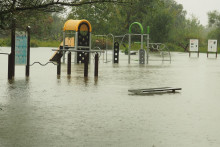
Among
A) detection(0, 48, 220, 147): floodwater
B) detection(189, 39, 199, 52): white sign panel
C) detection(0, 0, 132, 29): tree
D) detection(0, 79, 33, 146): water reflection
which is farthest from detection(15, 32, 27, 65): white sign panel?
detection(189, 39, 199, 52): white sign panel

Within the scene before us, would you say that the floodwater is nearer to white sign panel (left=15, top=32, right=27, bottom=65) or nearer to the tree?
the tree

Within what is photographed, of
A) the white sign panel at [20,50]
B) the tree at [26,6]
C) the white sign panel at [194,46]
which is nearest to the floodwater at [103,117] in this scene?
the tree at [26,6]

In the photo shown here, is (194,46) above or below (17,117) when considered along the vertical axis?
above

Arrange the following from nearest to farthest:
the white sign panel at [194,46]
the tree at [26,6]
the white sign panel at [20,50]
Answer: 1. the tree at [26,6]
2. the white sign panel at [20,50]
3. the white sign panel at [194,46]

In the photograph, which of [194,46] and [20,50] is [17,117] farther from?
[194,46]

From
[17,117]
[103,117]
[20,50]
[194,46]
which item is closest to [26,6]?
[17,117]

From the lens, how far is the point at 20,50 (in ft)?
57.4

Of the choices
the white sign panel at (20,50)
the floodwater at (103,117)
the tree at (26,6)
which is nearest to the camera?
the floodwater at (103,117)

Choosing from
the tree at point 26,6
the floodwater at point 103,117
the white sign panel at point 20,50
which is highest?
the tree at point 26,6

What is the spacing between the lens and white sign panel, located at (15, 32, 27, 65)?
687 inches

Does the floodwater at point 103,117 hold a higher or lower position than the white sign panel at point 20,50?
lower

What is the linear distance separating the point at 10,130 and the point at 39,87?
21.7ft

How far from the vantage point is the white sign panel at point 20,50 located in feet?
57.2

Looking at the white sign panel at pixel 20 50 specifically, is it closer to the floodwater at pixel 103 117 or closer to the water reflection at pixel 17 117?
the floodwater at pixel 103 117
